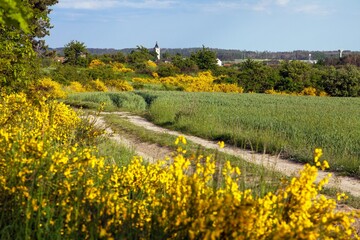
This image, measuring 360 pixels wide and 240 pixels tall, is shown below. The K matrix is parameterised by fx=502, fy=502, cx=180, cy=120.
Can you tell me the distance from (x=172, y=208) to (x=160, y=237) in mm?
244

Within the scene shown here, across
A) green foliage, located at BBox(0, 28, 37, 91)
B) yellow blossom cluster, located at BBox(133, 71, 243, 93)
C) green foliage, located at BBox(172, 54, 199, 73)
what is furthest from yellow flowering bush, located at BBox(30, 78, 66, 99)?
green foliage, located at BBox(172, 54, 199, 73)

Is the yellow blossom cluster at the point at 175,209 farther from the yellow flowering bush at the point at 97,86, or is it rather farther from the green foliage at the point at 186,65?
the green foliage at the point at 186,65

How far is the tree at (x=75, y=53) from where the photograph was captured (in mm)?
74412

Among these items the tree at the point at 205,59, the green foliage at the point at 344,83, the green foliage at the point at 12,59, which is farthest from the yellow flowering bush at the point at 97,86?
the green foliage at the point at 12,59

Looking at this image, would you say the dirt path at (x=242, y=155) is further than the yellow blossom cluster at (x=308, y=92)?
No

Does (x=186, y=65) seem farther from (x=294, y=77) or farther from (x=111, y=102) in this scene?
(x=111, y=102)

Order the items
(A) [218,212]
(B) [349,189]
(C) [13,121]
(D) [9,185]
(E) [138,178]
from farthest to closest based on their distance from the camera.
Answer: (B) [349,189] < (C) [13,121] < (E) [138,178] < (D) [9,185] < (A) [218,212]

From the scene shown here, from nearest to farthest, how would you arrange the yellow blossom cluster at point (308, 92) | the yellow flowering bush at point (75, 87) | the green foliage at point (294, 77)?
the yellow flowering bush at point (75, 87) < the yellow blossom cluster at point (308, 92) < the green foliage at point (294, 77)

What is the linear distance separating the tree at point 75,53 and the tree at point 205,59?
16844mm

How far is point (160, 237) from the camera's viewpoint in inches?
131

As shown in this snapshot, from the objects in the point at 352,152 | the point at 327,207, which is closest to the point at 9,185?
the point at 327,207

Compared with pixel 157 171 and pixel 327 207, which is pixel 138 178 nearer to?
pixel 157 171

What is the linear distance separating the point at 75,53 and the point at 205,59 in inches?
784

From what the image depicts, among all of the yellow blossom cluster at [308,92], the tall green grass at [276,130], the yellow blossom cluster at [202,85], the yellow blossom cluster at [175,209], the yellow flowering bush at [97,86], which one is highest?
the yellow blossom cluster at [175,209]
